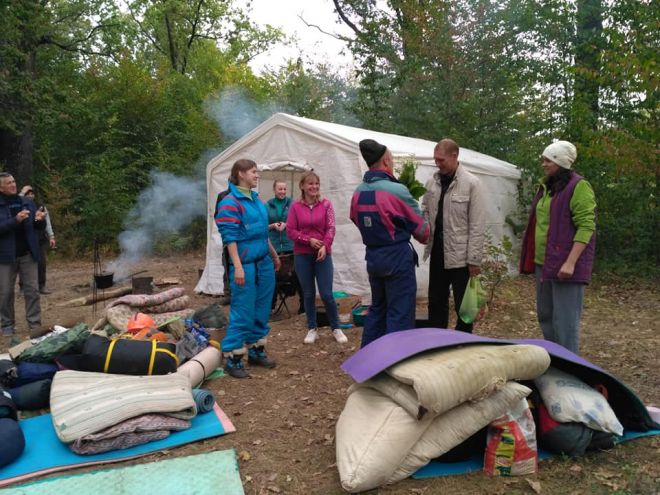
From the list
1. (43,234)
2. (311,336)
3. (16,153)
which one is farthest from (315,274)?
(16,153)

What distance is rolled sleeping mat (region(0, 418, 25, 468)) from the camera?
9.66 feet

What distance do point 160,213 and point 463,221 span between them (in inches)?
413

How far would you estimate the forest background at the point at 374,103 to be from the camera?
27.3 feet

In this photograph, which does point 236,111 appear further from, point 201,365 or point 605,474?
point 605,474

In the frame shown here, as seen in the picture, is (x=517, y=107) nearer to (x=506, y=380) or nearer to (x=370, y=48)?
(x=370, y=48)

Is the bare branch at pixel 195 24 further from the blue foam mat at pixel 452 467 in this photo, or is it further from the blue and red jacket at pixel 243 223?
the blue foam mat at pixel 452 467

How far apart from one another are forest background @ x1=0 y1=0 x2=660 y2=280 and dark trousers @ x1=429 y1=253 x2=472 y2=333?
431cm

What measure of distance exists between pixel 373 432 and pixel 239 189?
90.2 inches

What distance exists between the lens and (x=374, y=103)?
14922 millimetres

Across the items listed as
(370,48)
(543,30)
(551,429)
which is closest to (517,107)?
(543,30)

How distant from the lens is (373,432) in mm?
2734

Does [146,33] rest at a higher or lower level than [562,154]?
higher

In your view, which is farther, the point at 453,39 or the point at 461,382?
the point at 453,39

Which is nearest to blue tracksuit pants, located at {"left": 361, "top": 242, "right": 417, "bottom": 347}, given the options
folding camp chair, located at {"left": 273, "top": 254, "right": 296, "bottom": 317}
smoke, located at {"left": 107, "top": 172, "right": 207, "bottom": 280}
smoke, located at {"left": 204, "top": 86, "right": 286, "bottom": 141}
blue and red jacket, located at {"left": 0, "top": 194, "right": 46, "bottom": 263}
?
folding camp chair, located at {"left": 273, "top": 254, "right": 296, "bottom": 317}
